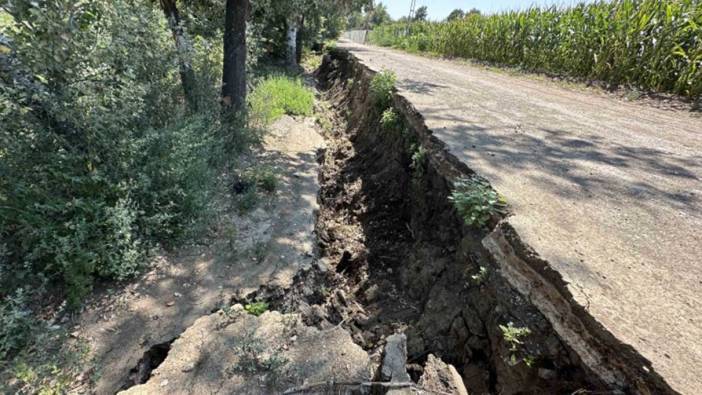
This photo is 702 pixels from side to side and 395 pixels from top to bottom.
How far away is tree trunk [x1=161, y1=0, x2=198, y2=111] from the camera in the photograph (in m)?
4.66

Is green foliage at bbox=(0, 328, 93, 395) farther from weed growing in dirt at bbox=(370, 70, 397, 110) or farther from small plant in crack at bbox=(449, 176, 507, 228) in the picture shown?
weed growing in dirt at bbox=(370, 70, 397, 110)

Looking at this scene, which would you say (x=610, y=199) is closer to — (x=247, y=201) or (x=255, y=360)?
(x=255, y=360)

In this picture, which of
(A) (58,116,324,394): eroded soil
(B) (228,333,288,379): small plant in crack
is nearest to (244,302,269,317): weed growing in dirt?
(A) (58,116,324,394): eroded soil

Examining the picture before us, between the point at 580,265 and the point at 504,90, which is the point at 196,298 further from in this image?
the point at 504,90

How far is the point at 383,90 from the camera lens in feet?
19.4

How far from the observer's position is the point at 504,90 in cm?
668

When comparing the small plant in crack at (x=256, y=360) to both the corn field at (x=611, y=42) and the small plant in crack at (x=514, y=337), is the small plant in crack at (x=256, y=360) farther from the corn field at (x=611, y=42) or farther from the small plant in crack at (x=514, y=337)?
the corn field at (x=611, y=42)

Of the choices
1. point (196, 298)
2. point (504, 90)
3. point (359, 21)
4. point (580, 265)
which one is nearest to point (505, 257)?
point (580, 265)

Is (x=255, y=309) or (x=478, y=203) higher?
(x=478, y=203)

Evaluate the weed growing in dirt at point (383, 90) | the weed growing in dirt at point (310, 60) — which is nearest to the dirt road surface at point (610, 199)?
the weed growing in dirt at point (383, 90)

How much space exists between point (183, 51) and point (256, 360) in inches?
165

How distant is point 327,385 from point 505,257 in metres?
1.29

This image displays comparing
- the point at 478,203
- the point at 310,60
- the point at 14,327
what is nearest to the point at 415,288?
the point at 478,203

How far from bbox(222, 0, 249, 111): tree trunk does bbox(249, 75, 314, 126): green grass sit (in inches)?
25.9
